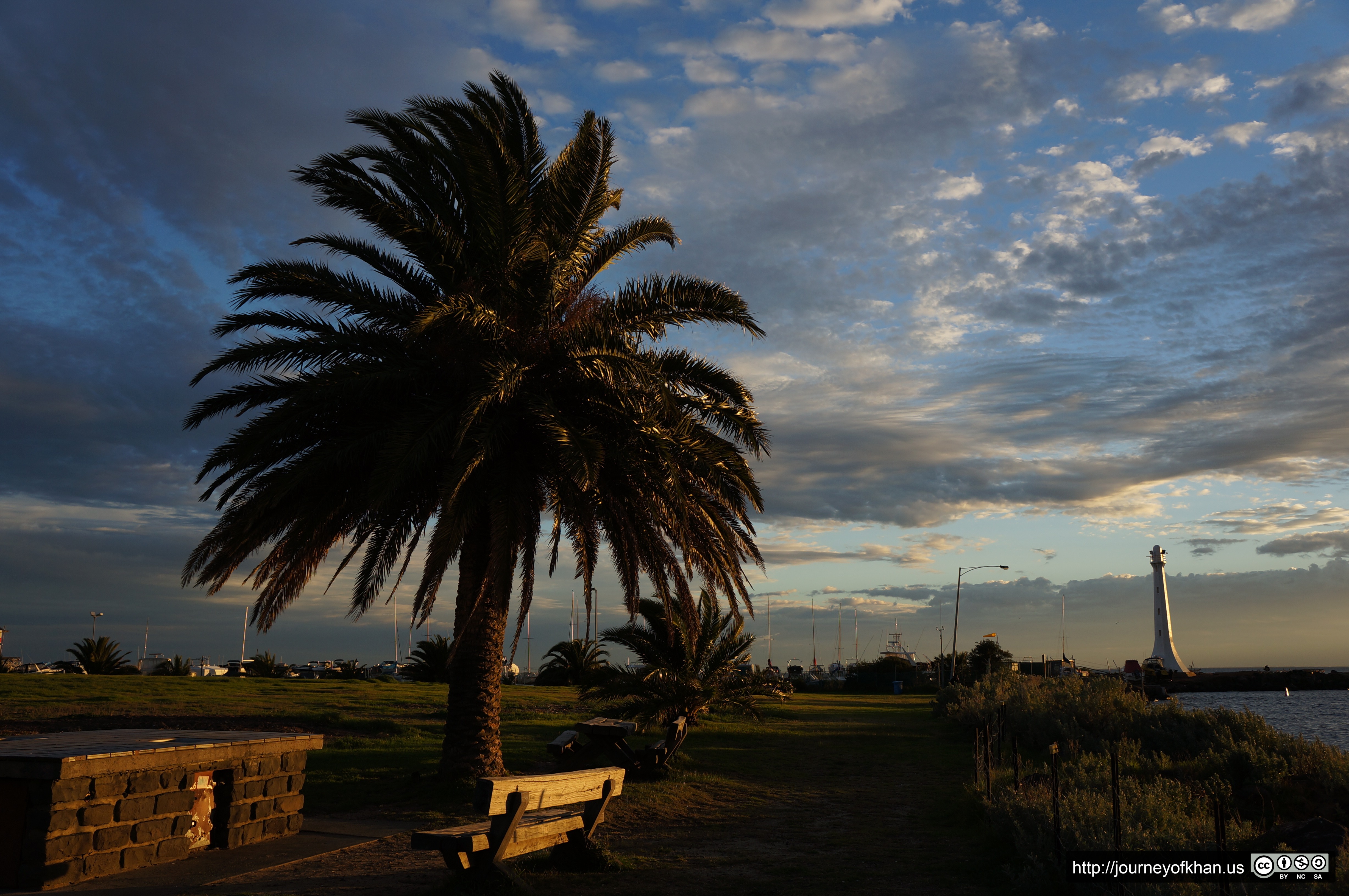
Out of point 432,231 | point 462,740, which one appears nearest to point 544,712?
point 462,740

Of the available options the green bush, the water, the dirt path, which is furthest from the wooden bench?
the water

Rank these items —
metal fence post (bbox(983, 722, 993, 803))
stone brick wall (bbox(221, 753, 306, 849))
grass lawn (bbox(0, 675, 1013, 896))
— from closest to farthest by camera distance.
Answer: grass lawn (bbox(0, 675, 1013, 896)) < stone brick wall (bbox(221, 753, 306, 849)) < metal fence post (bbox(983, 722, 993, 803))

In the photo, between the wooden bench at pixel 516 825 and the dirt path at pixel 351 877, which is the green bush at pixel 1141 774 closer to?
the wooden bench at pixel 516 825

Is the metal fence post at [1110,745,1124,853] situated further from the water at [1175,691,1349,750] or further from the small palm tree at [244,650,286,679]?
the small palm tree at [244,650,286,679]

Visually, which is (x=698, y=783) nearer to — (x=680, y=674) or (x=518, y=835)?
(x=680, y=674)

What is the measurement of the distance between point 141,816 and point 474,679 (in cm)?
500

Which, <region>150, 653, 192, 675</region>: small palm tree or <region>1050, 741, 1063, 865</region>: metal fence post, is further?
<region>150, 653, 192, 675</region>: small palm tree

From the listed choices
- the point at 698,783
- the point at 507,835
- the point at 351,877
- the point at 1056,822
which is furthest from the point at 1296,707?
the point at 351,877

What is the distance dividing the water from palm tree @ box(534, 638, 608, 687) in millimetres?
22034

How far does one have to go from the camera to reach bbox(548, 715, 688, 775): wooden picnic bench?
1304 cm

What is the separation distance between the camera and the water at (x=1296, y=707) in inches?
1321

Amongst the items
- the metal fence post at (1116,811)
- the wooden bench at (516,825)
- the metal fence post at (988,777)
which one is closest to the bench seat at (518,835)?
the wooden bench at (516,825)

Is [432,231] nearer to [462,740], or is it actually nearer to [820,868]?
[462,740]

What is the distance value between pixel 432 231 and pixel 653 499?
4809mm
